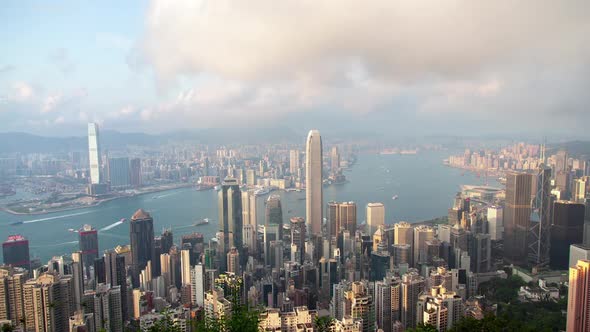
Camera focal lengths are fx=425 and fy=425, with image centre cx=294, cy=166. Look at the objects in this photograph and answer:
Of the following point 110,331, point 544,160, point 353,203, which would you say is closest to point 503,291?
point 544,160

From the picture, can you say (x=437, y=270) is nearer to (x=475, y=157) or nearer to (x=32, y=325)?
(x=475, y=157)

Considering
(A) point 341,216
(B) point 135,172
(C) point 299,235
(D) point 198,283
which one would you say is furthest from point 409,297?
(B) point 135,172

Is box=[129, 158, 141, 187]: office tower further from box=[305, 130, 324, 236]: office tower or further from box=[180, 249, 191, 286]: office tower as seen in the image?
box=[305, 130, 324, 236]: office tower

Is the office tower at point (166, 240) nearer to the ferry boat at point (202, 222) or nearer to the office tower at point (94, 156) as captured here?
the ferry boat at point (202, 222)

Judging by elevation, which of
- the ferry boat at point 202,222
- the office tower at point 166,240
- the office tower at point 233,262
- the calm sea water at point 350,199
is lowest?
the office tower at point 233,262

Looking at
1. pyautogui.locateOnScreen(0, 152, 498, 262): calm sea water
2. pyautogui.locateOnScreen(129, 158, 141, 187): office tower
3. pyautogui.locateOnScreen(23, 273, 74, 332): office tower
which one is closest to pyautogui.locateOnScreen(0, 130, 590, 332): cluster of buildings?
pyautogui.locateOnScreen(23, 273, 74, 332): office tower

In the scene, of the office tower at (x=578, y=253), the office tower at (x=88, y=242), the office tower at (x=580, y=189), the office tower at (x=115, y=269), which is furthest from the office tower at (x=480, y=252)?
the office tower at (x=88, y=242)
